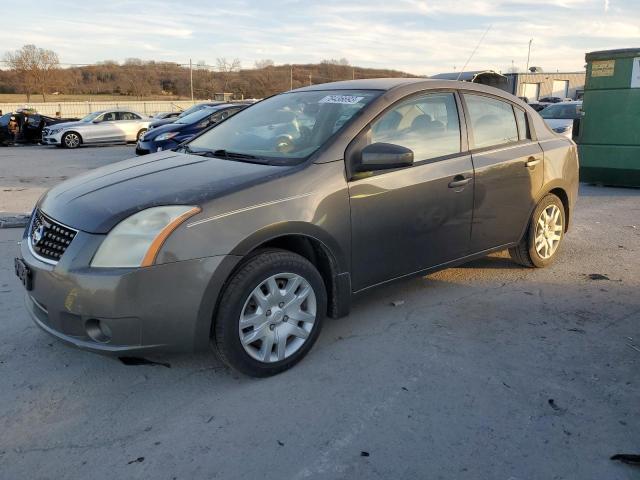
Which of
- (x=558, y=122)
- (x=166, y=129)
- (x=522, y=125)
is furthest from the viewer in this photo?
(x=558, y=122)

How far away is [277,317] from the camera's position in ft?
10.6

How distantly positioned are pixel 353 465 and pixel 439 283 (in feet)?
8.37

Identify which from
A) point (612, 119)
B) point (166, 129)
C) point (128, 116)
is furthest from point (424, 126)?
point (128, 116)

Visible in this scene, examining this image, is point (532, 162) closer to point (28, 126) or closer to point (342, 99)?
point (342, 99)

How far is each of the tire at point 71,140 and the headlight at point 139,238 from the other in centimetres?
1875

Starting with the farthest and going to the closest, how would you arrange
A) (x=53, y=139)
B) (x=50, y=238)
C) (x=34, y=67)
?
(x=34, y=67) < (x=53, y=139) < (x=50, y=238)

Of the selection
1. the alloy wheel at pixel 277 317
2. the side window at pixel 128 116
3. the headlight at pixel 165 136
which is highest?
the side window at pixel 128 116

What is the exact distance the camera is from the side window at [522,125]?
189 inches

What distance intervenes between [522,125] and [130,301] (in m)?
3.58

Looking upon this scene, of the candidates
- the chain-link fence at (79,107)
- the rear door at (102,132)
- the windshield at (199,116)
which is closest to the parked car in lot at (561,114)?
the windshield at (199,116)

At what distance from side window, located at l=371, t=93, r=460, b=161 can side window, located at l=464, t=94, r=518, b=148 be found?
0.20 metres

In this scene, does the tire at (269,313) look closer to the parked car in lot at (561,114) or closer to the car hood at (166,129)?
the car hood at (166,129)

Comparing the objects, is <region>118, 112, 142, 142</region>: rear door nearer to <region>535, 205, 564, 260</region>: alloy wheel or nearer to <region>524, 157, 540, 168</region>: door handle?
<region>535, 205, 564, 260</region>: alloy wheel

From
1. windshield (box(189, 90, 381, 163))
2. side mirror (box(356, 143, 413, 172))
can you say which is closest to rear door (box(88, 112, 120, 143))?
windshield (box(189, 90, 381, 163))
